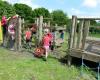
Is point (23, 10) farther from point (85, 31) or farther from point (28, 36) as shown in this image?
point (85, 31)

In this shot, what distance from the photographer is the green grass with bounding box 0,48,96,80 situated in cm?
931

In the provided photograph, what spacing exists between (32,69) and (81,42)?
2.58 m

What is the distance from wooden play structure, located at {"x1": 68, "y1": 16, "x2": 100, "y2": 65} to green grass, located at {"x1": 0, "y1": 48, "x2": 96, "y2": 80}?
64 cm

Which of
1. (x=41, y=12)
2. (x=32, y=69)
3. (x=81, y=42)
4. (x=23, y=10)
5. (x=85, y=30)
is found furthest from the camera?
(x=41, y=12)

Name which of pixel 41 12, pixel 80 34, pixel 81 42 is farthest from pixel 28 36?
pixel 41 12

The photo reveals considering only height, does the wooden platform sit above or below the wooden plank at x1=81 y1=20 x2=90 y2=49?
below

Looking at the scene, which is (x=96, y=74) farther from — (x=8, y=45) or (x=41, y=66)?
(x=8, y=45)

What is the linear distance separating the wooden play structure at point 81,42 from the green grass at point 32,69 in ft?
2.11

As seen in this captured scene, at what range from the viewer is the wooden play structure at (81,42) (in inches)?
424

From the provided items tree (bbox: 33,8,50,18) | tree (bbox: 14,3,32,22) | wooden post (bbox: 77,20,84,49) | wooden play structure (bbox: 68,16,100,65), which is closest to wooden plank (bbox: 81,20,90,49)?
wooden play structure (bbox: 68,16,100,65)

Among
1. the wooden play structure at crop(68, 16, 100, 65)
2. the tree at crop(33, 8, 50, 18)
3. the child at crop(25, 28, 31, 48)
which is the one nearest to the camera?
the wooden play structure at crop(68, 16, 100, 65)

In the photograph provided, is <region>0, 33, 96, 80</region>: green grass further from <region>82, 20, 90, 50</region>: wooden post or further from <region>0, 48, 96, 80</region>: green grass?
<region>82, 20, 90, 50</region>: wooden post

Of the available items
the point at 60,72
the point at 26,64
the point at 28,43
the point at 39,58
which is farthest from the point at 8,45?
the point at 60,72

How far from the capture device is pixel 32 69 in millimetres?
10258
